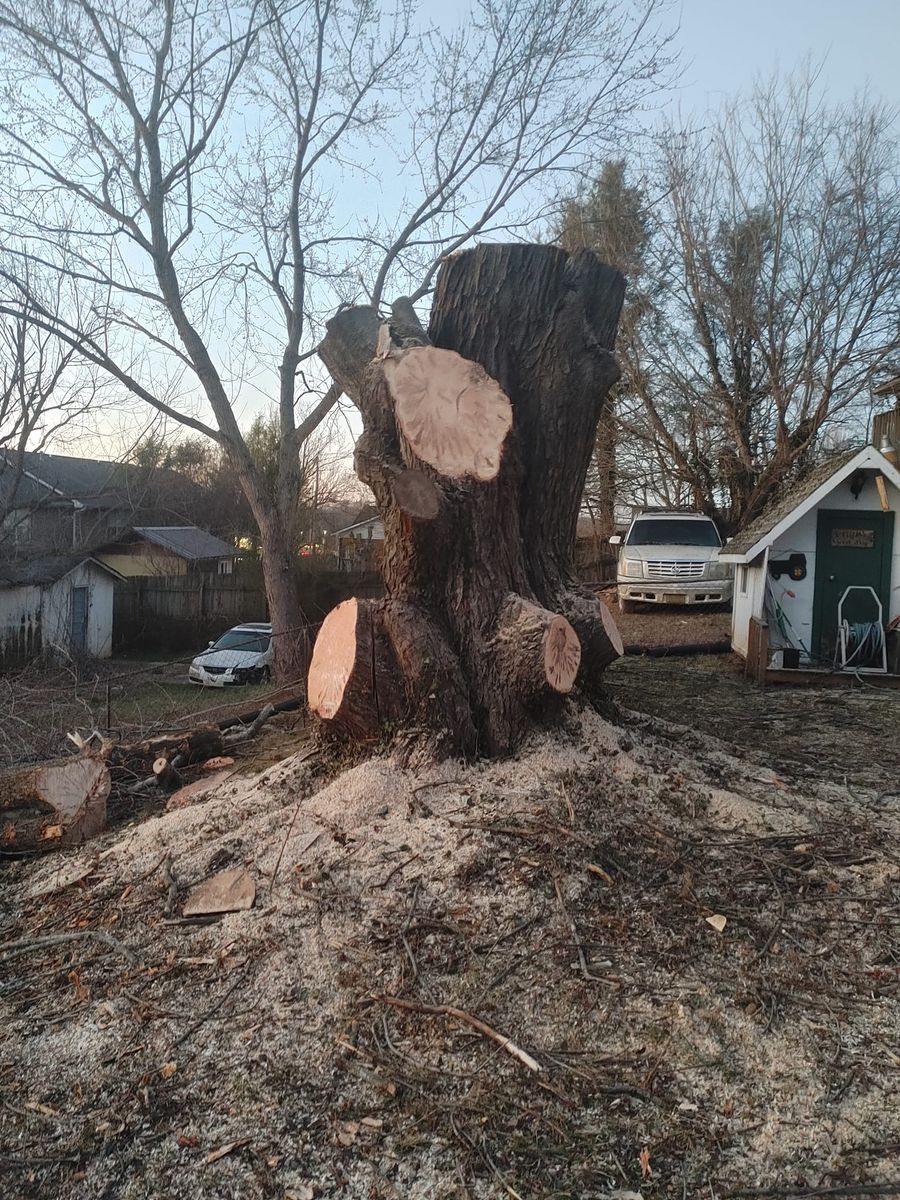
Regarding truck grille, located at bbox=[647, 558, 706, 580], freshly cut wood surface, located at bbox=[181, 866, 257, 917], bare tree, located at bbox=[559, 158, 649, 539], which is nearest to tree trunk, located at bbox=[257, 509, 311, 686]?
truck grille, located at bbox=[647, 558, 706, 580]

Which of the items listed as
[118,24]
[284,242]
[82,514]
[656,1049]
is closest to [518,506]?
[656,1049]

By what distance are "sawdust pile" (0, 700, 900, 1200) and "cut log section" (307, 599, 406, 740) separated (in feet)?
1.00

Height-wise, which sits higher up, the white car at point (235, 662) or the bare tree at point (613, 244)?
the bare tree at point (613, 244)

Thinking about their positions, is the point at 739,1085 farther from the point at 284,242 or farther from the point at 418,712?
the point at 284,242

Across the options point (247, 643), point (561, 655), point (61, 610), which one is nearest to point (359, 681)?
point (561, 655)

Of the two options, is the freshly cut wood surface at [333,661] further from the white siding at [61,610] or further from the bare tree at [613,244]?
the bare tree at [613,244]

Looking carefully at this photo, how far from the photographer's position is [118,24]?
1216cm

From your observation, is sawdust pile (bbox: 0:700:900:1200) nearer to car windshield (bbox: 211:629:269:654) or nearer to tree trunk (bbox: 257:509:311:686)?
tree trunk (bbox: 257:509:311:686)

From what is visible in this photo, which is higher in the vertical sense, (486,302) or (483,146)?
(483,146)

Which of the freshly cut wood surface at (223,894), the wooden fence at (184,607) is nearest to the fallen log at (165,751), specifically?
the freshly cut wood surface at (223,894)

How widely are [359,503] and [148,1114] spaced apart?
34.8 metres

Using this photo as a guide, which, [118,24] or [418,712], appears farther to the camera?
[118,24]

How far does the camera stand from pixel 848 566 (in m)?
11.8

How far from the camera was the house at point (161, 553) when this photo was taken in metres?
29.0
